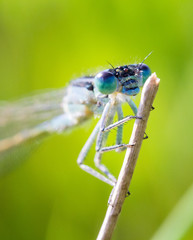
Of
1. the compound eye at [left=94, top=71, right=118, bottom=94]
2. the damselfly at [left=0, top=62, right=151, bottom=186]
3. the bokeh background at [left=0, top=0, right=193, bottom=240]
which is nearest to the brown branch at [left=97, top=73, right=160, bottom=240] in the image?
the damselfly at [left=0, top=62, right=151, bottom=186]

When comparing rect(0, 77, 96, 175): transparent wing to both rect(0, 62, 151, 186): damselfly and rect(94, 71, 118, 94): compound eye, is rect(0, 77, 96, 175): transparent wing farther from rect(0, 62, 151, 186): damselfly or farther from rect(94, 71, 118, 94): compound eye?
rect(94, 71, 118, 94): compound eye

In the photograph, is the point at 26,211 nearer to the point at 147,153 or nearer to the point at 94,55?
the point at 147,153

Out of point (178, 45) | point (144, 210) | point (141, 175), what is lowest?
point (144, 210)

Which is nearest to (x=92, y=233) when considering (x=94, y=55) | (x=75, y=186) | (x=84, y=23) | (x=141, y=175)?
(x=75, y=186)

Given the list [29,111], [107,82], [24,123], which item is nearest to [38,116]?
[29,111]

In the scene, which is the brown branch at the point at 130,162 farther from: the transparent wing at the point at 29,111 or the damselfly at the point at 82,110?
the transparent wing at the point at 29,111

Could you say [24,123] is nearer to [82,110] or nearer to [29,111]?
[29,111]
